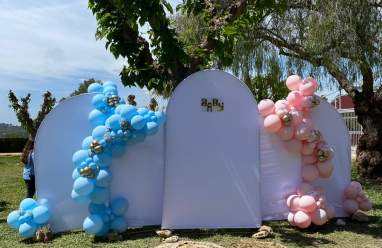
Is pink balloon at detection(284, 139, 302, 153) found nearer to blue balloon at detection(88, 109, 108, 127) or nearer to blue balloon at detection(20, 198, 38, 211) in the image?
blue balloon at detection(88, 109, 108, 127)

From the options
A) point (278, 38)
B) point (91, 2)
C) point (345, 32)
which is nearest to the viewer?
point (91, 2)

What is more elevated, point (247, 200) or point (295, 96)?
point (295, 96)

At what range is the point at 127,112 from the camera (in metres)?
6.61

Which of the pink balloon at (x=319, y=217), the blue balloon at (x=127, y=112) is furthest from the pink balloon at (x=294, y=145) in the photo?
the blue balloon at (x=127, y=112)

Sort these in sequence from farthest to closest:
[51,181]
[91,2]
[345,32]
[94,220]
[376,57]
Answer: [376,57] < [345,32] < [91,2] < [51,181] < [94,220]

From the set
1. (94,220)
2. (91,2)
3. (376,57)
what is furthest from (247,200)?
(376,57)

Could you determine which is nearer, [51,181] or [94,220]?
[94,220]

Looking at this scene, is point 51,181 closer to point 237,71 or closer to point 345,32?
point 345,32

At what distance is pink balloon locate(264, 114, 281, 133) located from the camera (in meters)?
6.94

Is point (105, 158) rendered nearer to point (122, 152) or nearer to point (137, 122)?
point (122, 152)

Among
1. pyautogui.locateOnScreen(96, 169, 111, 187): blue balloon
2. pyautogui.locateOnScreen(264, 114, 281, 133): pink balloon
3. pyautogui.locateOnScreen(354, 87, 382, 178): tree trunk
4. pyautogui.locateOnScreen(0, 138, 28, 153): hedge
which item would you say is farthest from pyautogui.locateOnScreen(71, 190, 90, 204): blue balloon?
pyautogui.locateOnScreen(0, 138, 28, 153): hedge

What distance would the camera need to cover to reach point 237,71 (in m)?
14.2

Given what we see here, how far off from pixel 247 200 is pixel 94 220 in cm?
217

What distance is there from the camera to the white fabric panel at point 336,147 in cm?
754
